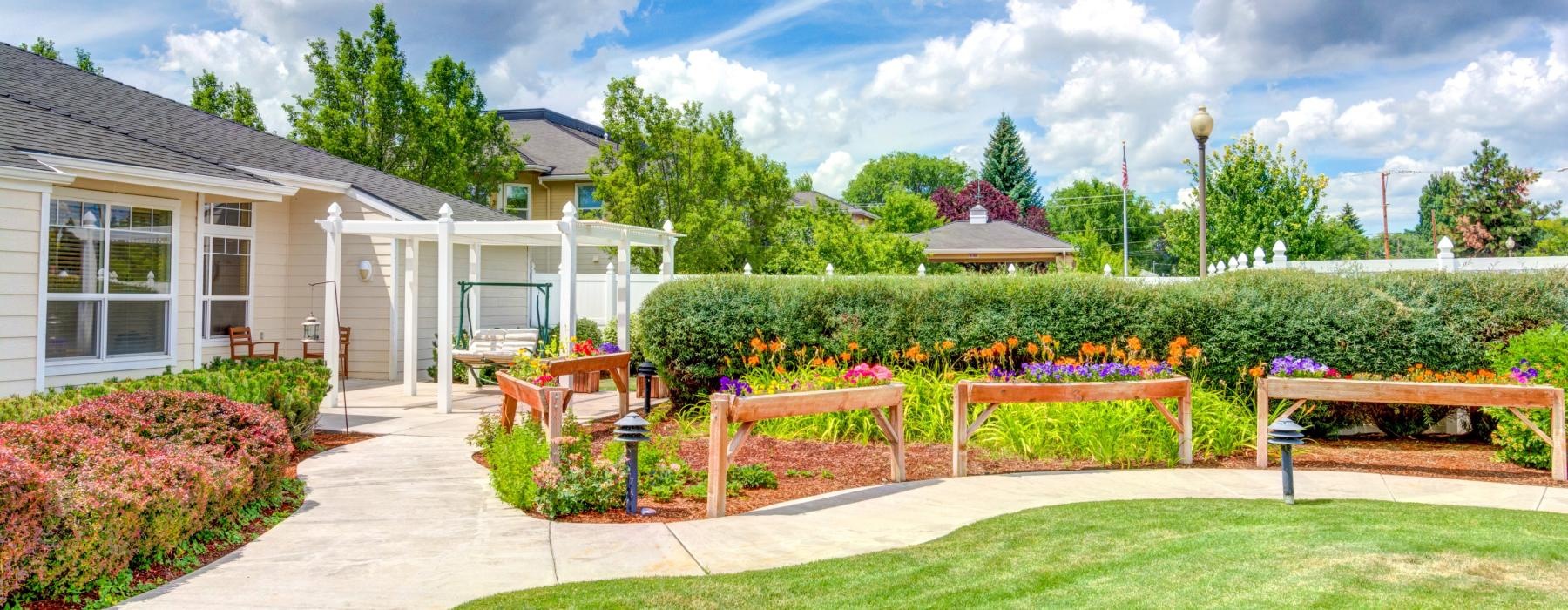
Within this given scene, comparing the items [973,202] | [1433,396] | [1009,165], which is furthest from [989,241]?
[1009,165]

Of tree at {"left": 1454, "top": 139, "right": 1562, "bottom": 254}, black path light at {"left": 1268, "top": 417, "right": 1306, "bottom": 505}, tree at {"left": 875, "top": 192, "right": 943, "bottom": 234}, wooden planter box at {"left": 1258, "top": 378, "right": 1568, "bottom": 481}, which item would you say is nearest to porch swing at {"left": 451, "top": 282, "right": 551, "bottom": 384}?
wooden planter box at {"left": 1258, "top": 378, "right": 1568, "bottom": 481}

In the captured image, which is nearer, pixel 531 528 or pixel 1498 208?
pixel 531 528

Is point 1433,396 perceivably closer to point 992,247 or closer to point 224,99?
point 992,247

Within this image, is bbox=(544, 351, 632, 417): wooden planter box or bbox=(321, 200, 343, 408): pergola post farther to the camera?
bbox=(321, 200, 343, 408): pergola post

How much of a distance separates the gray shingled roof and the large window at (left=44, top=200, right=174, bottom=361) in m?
23.1

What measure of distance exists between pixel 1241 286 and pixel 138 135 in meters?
13.1

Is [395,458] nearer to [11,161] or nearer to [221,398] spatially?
[221,398]

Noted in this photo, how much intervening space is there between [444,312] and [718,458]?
656cm

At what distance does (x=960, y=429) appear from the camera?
7406 mm

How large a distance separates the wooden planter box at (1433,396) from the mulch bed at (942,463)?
0.28m

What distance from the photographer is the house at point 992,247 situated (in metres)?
31.7

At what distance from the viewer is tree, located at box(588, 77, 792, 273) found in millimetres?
20000

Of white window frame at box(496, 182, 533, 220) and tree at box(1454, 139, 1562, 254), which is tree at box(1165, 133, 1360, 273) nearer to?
white window frame at box(496, 182, 533, 220)

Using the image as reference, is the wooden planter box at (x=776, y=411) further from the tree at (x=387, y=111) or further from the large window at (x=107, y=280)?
the tree at (x=387, y=111)
